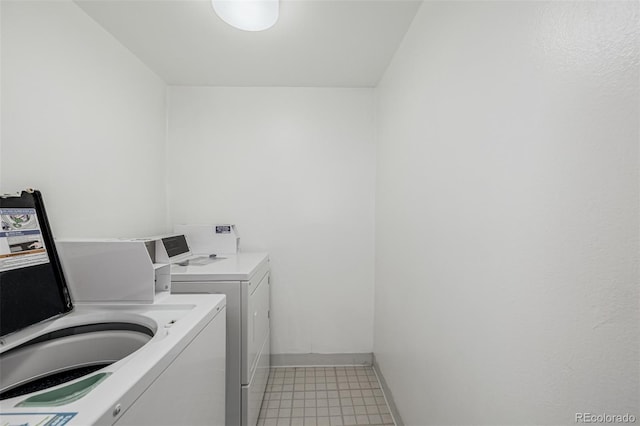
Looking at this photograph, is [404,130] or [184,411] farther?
[404,130]

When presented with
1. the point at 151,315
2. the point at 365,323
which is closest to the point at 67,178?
the point at 151,315

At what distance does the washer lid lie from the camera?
3.15 feet

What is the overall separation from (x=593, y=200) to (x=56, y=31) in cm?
222

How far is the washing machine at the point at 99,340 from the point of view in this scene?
671 mm

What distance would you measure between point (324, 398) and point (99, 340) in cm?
158

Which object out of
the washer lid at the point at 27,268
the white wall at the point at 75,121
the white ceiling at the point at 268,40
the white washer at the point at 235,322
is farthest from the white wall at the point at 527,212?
the white wall at the point at 75,121

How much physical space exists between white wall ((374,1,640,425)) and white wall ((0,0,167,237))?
1858 millimetres

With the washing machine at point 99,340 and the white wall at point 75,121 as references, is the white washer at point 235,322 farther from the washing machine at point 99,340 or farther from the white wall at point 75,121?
the white wall at point 75,121

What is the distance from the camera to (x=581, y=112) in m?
0.59

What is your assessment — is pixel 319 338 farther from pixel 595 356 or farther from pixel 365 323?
pixel 595 356

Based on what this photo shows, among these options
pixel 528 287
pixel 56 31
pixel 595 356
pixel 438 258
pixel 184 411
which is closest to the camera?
pixel 595 356

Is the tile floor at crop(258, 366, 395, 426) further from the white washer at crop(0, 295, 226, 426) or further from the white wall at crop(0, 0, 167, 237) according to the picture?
the white wall at crop(0, 0, 167, 237)

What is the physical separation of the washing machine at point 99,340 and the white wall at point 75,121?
0.25 m

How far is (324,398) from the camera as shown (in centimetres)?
204
